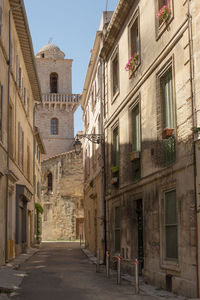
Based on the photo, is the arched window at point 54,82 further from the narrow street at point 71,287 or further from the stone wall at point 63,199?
the narrow street at point 71,287

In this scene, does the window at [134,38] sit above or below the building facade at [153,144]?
above

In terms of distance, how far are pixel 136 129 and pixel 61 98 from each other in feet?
145

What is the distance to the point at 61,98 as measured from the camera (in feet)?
189

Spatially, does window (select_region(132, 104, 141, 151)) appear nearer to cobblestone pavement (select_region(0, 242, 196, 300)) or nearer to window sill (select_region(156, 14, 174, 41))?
window sill (select_region(156, 14, 174, 41))

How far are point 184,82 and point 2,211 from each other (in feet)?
26.4

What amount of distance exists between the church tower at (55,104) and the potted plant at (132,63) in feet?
140

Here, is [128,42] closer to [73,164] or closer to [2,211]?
[2,211]

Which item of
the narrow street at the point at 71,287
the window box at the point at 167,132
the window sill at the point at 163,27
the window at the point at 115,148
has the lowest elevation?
the narrow street at the point at 71,287

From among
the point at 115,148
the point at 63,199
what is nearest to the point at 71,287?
the point at 115,148

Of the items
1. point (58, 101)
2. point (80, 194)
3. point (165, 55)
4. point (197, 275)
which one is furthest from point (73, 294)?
point (58, 101)

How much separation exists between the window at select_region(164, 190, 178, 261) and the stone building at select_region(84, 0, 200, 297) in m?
0.02

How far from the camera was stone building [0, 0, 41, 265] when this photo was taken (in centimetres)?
1525

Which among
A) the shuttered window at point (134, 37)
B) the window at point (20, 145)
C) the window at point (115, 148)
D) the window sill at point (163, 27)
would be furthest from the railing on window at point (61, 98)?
the window sill at point (163, 27)

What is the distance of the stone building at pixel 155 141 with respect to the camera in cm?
905
